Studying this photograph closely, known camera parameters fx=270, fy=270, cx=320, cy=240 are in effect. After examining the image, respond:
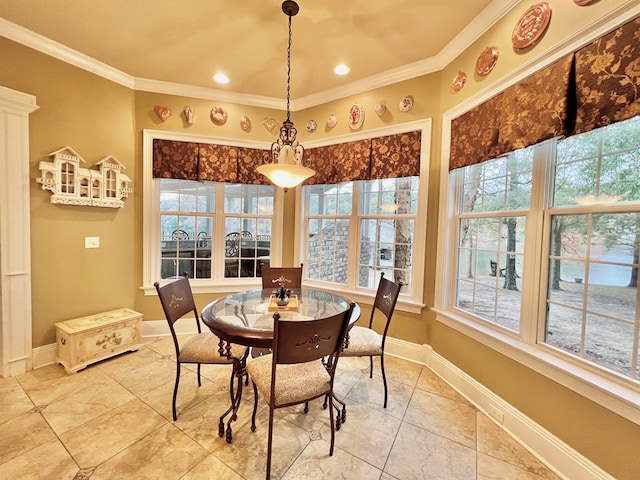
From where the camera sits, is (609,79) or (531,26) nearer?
(609,79)

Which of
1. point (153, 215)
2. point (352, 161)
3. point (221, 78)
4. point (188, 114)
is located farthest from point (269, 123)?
point (153, 215)

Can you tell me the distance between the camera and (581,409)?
1472mm

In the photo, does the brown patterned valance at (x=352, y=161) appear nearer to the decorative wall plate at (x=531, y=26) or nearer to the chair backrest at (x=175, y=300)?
the decorative wall plate at (x=531, y=26)

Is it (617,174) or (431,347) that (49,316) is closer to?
(431,347)

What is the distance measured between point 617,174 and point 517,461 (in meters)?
1.74

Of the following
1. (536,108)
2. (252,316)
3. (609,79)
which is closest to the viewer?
(609,79)

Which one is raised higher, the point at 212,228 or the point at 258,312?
the point at 212,228

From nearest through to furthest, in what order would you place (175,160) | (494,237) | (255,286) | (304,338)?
(304,338) < (494,237) < (175,160) < (255,286)

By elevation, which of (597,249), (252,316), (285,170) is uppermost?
(285,170)

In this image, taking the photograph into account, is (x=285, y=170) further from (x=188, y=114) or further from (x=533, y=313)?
(x=188, y=114)

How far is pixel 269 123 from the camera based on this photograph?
3.52 m

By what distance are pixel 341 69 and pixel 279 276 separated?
2248mm

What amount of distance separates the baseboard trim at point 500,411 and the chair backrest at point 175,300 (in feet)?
4.82

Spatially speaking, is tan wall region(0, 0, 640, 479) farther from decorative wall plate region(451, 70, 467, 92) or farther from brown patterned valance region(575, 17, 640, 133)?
brown patterned valance region(575, 17, 640, 133)
